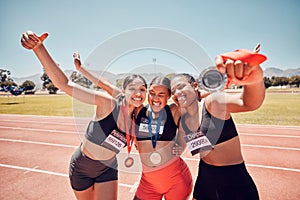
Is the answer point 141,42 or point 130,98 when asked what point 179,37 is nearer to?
point 141,42

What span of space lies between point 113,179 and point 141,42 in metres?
2.04

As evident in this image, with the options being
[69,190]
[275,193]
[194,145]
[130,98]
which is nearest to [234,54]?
[194,145]

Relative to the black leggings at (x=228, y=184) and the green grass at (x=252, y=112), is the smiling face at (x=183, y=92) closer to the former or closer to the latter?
the black leggings at (x=228, y=184)

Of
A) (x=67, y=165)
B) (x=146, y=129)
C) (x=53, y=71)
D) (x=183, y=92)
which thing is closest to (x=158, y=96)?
(x=183, y=92)

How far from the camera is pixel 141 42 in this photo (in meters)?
3.17

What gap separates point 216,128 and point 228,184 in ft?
1.83

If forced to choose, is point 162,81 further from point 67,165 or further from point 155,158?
point 67,165

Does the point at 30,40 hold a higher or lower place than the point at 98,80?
higher

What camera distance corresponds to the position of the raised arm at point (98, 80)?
2.86 m

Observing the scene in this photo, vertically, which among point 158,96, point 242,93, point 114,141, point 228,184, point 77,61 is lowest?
point 228,184

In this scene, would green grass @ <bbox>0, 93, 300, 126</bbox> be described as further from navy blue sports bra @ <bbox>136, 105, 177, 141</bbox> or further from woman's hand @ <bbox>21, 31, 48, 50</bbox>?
woman's hand @ <bbox>21, 31, 48, 50</bbox>

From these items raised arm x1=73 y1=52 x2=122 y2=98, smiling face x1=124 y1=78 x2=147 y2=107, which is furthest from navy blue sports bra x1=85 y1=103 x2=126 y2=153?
raised arm x1=73 y1=52 x2=122 y2=98

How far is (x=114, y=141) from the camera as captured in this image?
7.28 feet

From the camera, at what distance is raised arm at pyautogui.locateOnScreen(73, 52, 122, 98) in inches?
113
